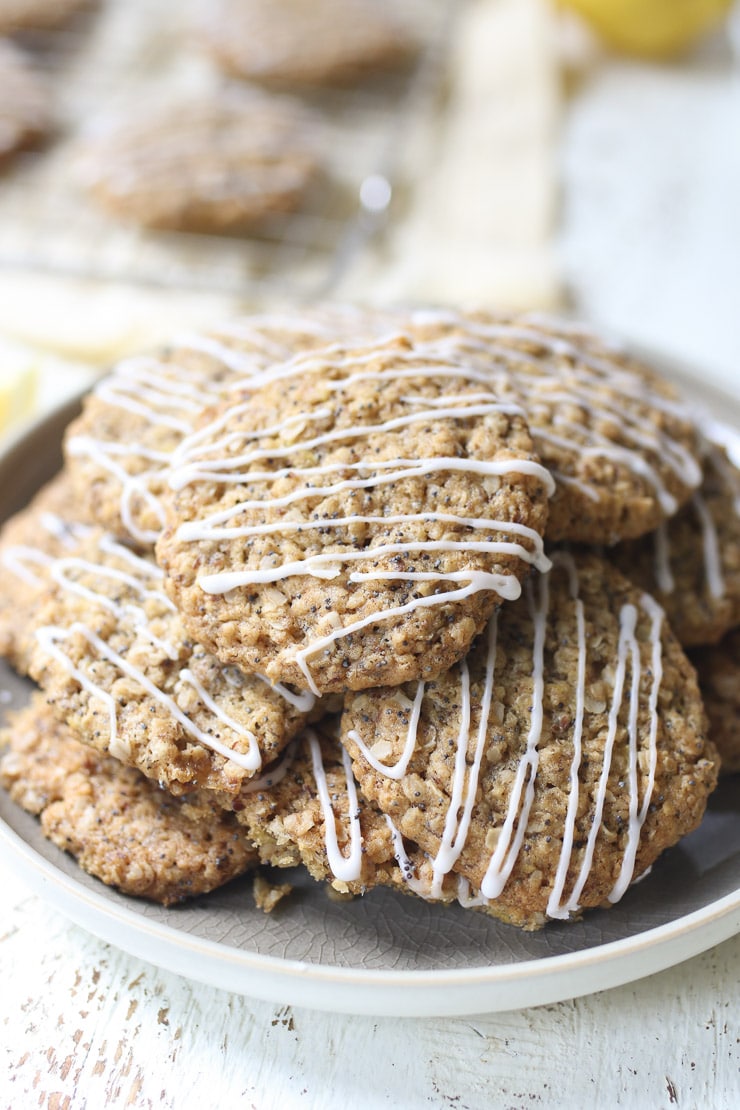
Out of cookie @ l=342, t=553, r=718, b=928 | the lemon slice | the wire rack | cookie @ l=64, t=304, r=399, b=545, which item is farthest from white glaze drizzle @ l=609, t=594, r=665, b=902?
the wire rack

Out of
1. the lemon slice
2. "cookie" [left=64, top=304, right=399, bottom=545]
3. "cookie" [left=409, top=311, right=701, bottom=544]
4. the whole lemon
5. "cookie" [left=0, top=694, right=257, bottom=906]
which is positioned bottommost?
the lemon slice

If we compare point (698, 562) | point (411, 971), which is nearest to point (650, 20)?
point (698, 562)

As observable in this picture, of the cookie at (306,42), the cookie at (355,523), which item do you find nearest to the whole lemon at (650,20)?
the cookie at (306,42)

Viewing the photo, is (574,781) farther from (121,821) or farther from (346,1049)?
(121,821)

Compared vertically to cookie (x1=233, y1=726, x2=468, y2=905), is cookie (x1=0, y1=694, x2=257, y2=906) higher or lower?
lower

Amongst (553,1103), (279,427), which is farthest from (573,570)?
(553,1103)

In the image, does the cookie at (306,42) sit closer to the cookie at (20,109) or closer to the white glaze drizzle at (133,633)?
the cookie at (20,109)

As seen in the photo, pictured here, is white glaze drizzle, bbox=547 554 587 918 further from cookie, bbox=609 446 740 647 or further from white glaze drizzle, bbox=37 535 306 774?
white glaze drizzle, bbox=37 535 306 774
